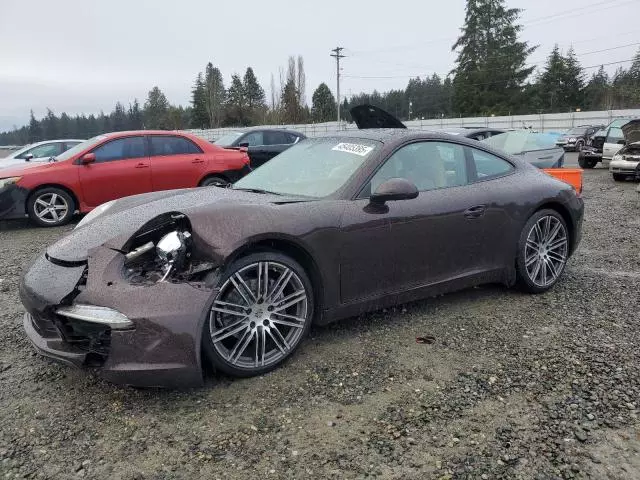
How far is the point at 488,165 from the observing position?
4.05 m

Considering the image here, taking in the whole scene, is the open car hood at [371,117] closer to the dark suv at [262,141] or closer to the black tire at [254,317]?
the black tire at [254,317]

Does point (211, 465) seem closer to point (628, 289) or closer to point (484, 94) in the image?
point (628, 289)

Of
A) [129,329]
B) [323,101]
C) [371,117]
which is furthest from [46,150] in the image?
[323,101]

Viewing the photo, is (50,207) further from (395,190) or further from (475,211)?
(475,211)

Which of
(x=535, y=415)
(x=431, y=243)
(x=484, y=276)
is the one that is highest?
(x=431, y=243)

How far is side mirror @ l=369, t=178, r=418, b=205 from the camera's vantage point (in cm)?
315

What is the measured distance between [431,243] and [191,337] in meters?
1.80

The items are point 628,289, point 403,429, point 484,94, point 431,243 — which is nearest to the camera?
point 403,429

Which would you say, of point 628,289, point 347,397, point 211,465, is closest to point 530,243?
point 628,289

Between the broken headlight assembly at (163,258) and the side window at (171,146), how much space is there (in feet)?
19.8

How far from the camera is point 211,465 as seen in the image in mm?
2117

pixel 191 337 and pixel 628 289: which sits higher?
pixel 191 337

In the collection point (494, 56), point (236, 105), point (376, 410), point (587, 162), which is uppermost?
point (494, 56)

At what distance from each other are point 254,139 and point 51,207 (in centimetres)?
548
